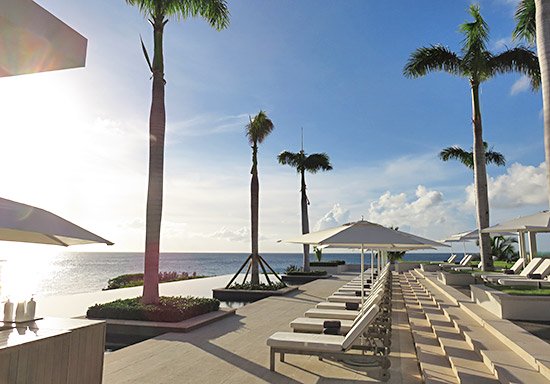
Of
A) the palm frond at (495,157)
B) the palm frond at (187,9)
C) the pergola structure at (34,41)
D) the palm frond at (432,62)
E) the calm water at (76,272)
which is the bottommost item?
the calm water at (76,272)

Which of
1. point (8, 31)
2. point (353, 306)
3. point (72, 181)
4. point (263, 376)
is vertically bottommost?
point (263, 376)

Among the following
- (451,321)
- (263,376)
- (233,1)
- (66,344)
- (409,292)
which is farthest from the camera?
(409,292)

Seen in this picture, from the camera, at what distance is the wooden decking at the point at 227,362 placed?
16.8 ft

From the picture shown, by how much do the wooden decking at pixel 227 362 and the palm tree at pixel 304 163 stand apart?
16073 millimetres

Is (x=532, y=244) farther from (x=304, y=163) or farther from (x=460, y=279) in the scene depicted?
(x=304, y=163)

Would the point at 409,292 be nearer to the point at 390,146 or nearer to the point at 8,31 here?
the point at 390,146

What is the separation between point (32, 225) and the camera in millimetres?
2873

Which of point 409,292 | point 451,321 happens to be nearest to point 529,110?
point 409,292

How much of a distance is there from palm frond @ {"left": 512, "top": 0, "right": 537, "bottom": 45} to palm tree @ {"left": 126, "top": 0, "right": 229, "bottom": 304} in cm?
943

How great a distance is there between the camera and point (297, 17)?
43.4ft

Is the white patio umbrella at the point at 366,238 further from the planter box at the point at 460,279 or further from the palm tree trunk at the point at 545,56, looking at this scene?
the planter box at the point at 460,279

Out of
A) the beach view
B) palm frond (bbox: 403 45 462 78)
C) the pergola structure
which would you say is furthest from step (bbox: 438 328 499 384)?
palm frond (bbox: 403 45 462 78)

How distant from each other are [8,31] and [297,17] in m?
10.6

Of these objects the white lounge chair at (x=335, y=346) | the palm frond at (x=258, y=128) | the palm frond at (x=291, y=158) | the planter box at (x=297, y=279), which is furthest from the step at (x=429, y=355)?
the palm frond at (x=291, y=158)
